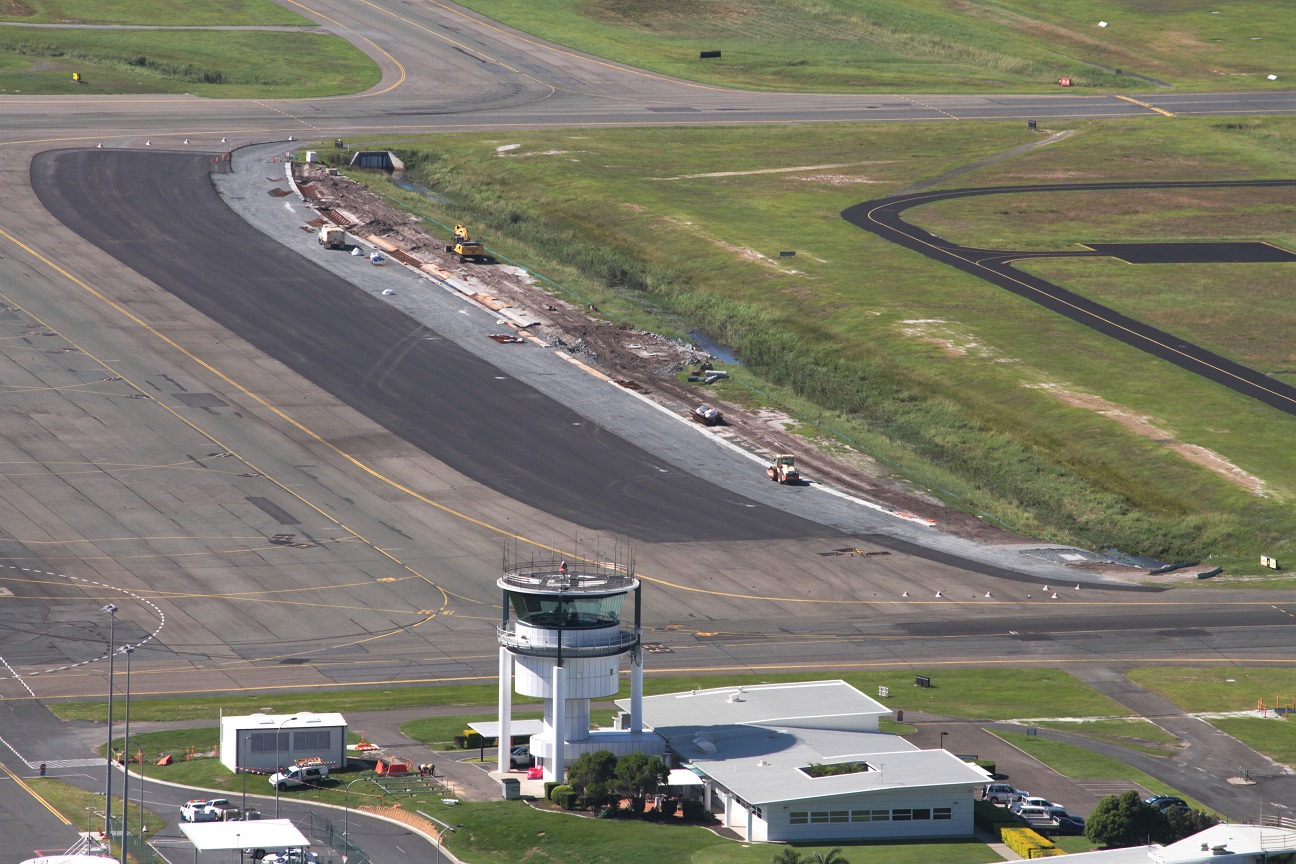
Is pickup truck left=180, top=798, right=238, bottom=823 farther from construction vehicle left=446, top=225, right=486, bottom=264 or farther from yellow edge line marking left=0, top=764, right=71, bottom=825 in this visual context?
construction vehicle left=446, top=225, right=486, bottom=264

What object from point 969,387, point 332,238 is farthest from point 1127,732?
point 332,238

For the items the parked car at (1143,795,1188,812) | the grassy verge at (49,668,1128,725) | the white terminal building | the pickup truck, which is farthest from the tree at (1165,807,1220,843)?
the pickup truck

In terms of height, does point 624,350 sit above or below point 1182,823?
above

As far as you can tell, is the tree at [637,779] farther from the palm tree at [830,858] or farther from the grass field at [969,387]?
the grass field at [969,387]

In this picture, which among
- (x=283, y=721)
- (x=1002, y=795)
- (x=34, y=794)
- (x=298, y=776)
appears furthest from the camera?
(x=283, y=721)

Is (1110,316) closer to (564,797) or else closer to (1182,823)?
(1182,823)

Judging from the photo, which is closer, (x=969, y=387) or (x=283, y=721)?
(x=283, y=721)
